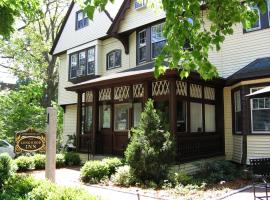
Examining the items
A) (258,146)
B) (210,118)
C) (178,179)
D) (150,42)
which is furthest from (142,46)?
(178,179)

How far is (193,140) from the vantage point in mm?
14062

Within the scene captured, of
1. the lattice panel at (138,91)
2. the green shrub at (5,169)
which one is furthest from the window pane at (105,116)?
the green shrub at (5,169)

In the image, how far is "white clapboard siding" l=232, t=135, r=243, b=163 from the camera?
48.1 feet

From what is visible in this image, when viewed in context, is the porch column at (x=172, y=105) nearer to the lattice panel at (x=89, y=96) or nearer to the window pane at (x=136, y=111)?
the window pane at (x=136, y=111)

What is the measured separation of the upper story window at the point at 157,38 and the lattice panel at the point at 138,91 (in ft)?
10.1

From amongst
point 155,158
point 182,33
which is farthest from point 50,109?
point 182,33

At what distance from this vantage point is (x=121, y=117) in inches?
709

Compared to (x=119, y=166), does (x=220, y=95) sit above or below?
above

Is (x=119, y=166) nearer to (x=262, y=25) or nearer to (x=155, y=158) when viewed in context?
(x=155, y=158)

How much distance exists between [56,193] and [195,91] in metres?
9.40

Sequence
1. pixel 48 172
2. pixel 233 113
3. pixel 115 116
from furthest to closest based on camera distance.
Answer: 1. pixel 115 116
2. pixel 233 113
3. pixel 48 172

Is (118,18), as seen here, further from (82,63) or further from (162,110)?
(162,110)

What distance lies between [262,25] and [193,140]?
569cm

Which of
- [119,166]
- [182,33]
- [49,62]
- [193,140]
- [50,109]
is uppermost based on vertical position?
[49,62]
